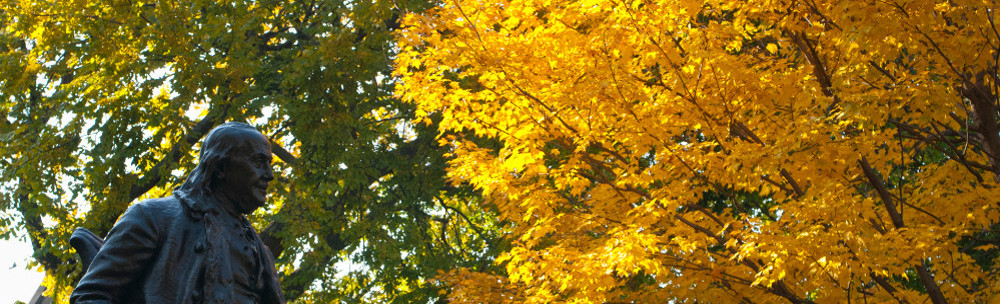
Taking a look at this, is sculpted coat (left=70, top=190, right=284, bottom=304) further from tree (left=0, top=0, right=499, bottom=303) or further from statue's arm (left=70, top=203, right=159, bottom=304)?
tree (left=0, top=0, right=499, bottom=303)

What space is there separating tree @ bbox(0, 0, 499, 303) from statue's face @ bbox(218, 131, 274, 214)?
30.5 feet

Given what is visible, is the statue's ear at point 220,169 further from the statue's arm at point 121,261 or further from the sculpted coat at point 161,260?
the statue's arm at point 121,261

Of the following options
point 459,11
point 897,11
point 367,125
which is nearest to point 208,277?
point 897,11

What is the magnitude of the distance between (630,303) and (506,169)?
5.52 ft

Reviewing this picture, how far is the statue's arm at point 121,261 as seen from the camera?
2449 millimetres

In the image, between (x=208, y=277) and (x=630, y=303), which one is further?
(x=630, y=303)

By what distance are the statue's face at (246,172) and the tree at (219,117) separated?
9286 millimetres

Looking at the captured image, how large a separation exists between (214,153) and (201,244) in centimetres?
30

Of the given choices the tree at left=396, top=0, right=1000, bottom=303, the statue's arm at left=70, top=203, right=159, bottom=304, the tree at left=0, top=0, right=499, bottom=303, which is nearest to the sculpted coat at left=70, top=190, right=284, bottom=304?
the statue's arm at left=70, top=203, right=159, bottom=304

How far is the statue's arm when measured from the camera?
8.04 feet

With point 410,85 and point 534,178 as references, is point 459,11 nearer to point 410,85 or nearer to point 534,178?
point 410,85

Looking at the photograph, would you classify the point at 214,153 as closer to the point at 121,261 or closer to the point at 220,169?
the point at 220,169

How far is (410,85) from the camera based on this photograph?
9.49 metres

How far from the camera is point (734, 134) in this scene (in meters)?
7.92
